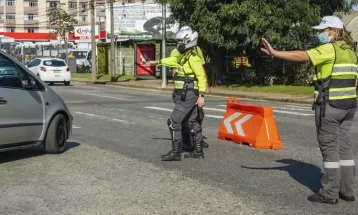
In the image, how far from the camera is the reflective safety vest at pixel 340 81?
20.0 ft

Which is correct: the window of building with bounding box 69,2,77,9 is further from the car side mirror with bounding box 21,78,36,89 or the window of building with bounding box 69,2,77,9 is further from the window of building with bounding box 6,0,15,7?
the car side mirror with bounding box 21,78,36,89

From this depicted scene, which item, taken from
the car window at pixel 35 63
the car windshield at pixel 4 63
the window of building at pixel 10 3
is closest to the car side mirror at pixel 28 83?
the car windshield at pixel 4 63

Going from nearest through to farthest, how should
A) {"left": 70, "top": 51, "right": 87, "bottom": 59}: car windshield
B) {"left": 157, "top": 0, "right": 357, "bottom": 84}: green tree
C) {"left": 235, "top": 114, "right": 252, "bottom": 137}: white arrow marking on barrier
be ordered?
1. {"left": 235, "top": 114, "right": 252, "bottom": 137}: white arrow marking on barrier
2. {"left": 157, "top": 0, "right": 357, "bottom": 84}: green tree
3. {"left": 70, "top": 51, "right": 87, "bottom": 59}: car windshield

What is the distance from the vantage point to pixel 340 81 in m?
6.12

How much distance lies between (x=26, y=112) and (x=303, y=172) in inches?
154

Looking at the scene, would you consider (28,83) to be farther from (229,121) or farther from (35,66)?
(35,66)

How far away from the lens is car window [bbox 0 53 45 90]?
27.1 feet

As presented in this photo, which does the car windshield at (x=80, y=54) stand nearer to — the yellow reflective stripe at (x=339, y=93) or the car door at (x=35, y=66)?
the car door at (x=35, y=66)

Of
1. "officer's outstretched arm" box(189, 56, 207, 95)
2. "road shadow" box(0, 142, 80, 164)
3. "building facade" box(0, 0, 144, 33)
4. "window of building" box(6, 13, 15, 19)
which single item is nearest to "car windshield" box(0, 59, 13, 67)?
"road shadow" box(0, 142, 80, 164)

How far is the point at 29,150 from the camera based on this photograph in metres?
9.62

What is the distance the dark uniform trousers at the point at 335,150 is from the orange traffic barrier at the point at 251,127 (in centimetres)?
359

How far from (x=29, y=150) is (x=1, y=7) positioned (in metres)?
95.9

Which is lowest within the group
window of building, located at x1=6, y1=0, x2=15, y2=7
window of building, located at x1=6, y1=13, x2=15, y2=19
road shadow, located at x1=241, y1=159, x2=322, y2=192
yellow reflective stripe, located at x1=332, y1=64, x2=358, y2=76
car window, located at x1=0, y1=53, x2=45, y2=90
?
road shadow, located at x1=241, y1=159, x2=322, y2=192

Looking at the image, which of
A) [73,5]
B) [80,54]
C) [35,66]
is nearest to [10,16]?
[73,5]
